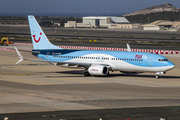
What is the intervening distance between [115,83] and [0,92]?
53.3ft

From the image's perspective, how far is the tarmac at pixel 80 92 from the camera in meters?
30.6

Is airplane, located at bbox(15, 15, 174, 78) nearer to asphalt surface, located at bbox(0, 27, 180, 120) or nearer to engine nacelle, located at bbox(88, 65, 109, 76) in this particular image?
engine nacelle, located at bbox(88, 65, 109, 76)

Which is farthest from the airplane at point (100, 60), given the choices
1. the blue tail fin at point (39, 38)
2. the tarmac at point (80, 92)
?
the tarmac at point (80, 92)

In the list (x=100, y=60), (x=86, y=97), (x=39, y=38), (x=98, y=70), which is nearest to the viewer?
(x=86, y=97)

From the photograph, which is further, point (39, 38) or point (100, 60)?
point (39, 38)

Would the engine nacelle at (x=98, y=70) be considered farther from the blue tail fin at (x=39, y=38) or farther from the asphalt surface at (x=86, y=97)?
the blue tail fin at (x=39, y=38)

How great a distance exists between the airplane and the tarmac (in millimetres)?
1546

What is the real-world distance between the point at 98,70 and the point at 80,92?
42.6 feet

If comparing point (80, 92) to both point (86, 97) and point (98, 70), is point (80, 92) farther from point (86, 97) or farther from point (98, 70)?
point (98, 70)

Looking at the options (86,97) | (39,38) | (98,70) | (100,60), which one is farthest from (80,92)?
(39,38)

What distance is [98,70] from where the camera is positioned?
50844mm

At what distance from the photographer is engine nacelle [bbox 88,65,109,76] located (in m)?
50.8

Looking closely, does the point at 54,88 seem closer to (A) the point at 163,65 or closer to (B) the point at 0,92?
(B) the point at 0,92

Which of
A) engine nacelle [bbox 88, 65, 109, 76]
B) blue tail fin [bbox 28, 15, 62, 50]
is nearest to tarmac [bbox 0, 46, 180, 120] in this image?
engine nacelle [bbox 88, 65, 109, 76]
